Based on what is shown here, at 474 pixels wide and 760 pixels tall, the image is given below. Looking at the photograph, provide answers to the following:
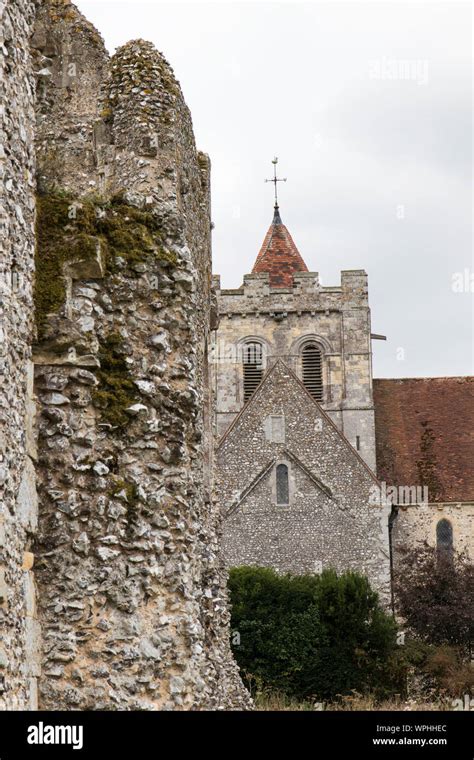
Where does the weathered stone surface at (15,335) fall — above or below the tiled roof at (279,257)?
below

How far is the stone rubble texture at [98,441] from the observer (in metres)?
5.35

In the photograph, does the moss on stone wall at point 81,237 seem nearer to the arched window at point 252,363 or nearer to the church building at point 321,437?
the church building at point 321,437

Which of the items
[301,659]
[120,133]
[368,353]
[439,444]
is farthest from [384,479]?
[120,133]

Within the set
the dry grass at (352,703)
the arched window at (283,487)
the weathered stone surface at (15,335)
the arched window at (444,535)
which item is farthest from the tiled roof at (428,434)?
the weathered stone surface at (15,335)

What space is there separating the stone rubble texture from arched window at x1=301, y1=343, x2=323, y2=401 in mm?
38888

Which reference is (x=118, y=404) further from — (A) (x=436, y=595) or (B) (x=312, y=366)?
(B) (x=312, y=366)

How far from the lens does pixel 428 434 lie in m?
43.1

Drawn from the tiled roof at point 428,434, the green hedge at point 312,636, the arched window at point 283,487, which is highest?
the tiled roof at point 428,434

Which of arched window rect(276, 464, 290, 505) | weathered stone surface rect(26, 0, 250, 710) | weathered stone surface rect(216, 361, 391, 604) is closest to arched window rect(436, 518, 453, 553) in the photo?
weathered stone surface rect(216, 361, 391, 604)

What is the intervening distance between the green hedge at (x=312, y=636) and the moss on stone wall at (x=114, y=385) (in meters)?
24.4

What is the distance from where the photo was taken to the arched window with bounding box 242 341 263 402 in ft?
151

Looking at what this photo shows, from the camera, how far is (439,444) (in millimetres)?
42656

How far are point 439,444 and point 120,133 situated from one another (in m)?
36.6
